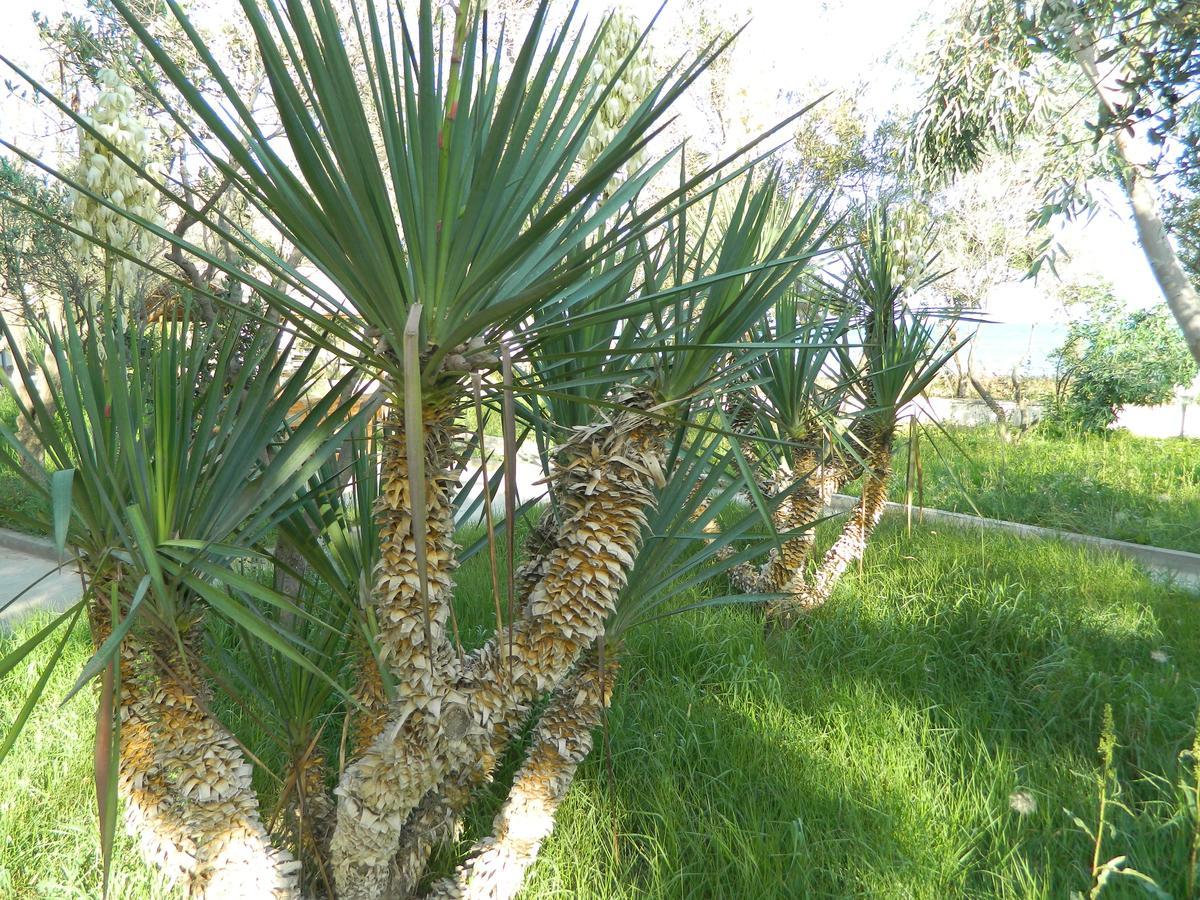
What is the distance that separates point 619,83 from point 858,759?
2.30m

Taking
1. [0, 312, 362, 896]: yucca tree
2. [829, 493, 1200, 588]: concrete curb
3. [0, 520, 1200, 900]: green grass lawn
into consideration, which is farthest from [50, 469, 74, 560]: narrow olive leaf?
[829, 493, 1200, 588]: concrete curb

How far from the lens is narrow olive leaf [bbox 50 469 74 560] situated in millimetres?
992

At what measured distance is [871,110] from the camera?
16250 millimetres

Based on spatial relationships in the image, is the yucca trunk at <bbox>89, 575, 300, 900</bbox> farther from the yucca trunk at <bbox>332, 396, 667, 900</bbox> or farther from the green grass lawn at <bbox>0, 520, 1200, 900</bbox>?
the green grass lawn at <bbox>0, 520, 1200, 900</bbox>

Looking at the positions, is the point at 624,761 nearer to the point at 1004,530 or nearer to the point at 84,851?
the point at 84,851

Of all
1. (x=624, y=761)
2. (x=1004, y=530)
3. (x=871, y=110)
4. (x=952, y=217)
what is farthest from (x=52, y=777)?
(x=871, y=110)

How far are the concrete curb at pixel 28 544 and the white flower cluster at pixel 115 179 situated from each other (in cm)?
492

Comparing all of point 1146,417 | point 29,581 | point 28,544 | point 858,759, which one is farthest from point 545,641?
point 1146,417

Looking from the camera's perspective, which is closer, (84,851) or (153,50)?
(153,50)

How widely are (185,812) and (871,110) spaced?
17699 mm

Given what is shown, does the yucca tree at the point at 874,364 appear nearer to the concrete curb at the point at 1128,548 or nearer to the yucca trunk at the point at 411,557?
the concrete curb at the point at 1128,548

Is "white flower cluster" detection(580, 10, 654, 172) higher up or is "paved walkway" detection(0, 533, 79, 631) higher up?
"white flower cluster" detection(580, 10, 654, 172)

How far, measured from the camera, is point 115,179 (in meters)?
2.54

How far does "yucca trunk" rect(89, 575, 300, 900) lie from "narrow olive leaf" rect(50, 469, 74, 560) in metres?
0.51
